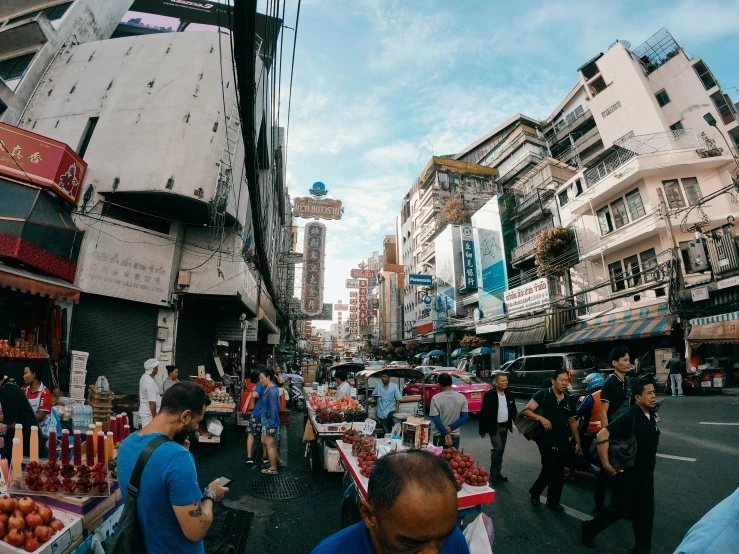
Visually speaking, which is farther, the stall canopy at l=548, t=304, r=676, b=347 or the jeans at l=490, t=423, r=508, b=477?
the stall canopy at l=548, t=304, r=676, b=347

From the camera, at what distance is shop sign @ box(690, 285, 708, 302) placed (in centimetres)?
1530

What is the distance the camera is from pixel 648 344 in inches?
736

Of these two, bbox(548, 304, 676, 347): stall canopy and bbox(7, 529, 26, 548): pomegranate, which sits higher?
bbox(548, 304, 676, 347): stall canopy

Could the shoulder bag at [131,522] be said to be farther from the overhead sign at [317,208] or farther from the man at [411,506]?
the overhead sign at [317,208]

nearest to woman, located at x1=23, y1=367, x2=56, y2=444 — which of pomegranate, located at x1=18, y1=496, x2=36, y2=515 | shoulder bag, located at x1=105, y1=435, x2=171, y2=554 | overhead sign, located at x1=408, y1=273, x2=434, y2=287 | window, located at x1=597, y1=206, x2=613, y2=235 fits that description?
pomegranate, located at x1=18, y1=496, x2=36, y2=515

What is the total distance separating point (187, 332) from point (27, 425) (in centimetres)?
1093

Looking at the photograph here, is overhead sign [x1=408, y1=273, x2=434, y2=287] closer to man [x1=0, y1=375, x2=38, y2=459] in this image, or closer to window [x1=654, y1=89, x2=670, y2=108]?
window [x1=654, y1=89, x2=670, y2=108]

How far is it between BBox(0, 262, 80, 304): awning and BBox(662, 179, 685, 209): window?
26542 millimetres

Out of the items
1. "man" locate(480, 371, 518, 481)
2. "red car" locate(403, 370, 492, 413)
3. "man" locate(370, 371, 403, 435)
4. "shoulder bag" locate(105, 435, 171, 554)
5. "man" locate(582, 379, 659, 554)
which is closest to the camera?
"shoulder bag" locate(105, 435, 171, 554)

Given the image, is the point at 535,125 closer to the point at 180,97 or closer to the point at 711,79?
the point at 711,79

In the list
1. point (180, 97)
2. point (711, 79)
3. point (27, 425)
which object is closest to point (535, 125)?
point (711, 79)

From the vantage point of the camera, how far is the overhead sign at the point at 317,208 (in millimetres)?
25812

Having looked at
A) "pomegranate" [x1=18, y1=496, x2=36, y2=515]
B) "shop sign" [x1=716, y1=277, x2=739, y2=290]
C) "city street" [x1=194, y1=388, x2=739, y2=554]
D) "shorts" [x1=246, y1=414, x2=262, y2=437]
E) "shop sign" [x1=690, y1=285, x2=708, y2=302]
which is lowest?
"city street" [x1=194, y1=388, x2=739, y2=554]

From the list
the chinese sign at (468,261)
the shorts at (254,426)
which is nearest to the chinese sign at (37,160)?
the shorts at (254,426)
